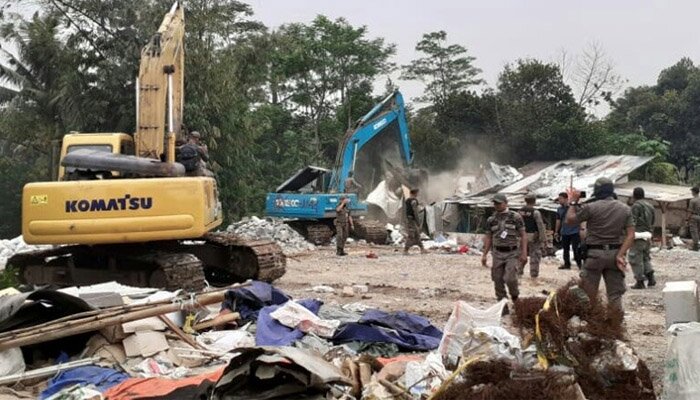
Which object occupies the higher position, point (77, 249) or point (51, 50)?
point (51, 50)

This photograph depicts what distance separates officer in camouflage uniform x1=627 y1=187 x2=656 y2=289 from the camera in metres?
11.9

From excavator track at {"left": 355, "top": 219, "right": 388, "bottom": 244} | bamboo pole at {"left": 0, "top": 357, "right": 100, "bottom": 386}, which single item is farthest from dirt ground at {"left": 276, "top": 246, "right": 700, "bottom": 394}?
bamboo pole at {"left": 0, "top": 357, "right": 100, "bottom": 386}

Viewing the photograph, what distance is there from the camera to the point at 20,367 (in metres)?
6.58

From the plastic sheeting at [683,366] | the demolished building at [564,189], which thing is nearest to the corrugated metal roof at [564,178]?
the demolished building at [564,189]

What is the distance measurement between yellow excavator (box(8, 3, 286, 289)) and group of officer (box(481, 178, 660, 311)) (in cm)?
376

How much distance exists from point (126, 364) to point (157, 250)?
437 centimetres

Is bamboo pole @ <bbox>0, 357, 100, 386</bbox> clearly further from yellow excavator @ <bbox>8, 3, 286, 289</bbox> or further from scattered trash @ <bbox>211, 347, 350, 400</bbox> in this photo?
yellow excavator @ <bbox>8, 3, 286, 289</bbox>

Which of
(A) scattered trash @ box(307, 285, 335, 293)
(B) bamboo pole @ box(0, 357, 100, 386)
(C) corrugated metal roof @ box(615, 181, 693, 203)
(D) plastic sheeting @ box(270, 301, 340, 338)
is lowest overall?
(A) scattered trash @ box(307, 285, 335, 293)

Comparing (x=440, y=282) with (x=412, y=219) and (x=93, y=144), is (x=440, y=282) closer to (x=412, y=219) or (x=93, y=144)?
(x=412, y=219)

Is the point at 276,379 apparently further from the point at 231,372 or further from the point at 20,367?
the point at 20,367

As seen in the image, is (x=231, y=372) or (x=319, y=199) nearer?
(x=231, y=372)

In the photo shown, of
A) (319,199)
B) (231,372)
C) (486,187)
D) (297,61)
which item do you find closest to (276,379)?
(231,372)

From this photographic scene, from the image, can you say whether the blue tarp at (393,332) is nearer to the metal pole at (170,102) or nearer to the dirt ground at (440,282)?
the dirt ground at (440,282)

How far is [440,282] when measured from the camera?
13219 mm
